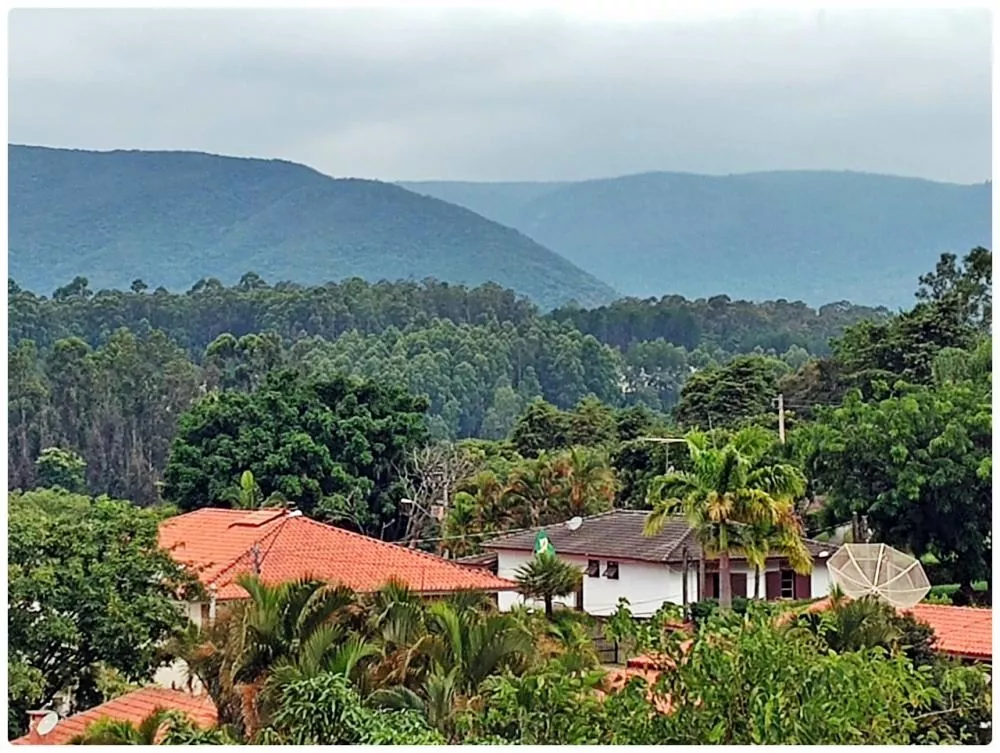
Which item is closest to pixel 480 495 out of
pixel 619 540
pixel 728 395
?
pixel 619 540

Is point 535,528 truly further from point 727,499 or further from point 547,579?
point 727,499

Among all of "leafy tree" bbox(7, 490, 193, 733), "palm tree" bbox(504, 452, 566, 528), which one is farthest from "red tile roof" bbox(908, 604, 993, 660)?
"palm tree" bbox(504, 452, 566, 528)

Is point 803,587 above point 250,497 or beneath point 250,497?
beneath

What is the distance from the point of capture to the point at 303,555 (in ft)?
27.0

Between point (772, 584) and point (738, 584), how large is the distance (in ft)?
1.13

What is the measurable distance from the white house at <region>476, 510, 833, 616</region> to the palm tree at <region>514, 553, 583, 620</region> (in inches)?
17.6

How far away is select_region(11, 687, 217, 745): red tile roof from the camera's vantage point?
414cm

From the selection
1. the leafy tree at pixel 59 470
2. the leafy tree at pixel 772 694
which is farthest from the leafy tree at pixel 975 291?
the leafy tree at pixel 772 694

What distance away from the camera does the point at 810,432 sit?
10305 mm

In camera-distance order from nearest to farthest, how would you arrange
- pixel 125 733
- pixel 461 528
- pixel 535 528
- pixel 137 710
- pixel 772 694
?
pixel 772 694
pixel 125 733
pixel 137 710
pixel 535 528
pixel 461 528

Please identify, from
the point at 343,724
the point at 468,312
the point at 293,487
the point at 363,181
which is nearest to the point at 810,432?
the point at 293,487

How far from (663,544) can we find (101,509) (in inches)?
184

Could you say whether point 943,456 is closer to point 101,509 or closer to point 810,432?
point 810,432

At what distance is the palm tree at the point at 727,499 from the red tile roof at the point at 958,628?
184cm
